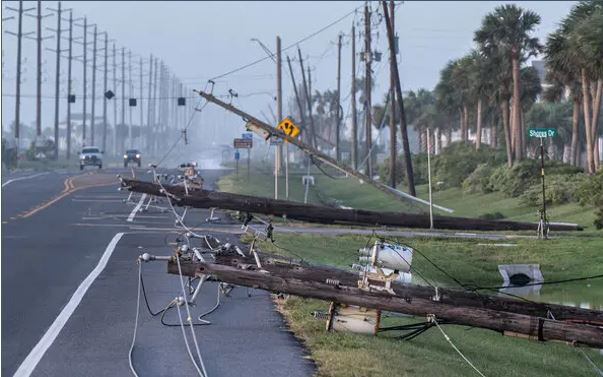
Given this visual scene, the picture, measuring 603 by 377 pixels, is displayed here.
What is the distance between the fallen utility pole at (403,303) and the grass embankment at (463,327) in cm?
50

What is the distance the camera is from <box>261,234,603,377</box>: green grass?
12883mm

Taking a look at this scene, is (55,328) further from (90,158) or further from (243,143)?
(90,158)

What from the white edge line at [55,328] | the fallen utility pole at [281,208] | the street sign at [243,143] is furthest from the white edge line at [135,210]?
the white edge line at [55,328]

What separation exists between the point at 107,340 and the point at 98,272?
26.1 feet

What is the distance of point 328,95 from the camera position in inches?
6786

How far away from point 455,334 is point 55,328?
20.2ft

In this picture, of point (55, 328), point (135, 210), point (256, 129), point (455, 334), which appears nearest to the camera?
point (55, 328)

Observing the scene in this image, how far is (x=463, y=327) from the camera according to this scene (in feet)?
63.4

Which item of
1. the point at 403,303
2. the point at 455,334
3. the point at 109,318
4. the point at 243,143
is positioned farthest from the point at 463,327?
the point at 243,143

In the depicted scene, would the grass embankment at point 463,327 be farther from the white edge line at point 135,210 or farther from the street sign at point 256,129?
the white edge line at point 135,210

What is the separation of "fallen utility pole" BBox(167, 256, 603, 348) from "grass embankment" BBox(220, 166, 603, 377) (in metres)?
0.50

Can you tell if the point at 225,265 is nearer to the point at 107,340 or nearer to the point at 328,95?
the point at 107,340

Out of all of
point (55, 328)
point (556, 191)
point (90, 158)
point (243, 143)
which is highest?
point (243, 143)

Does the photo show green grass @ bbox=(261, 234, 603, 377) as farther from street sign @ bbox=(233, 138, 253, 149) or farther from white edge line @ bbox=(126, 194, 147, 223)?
street sign @ bbox=(233, 138, 253, 149)
